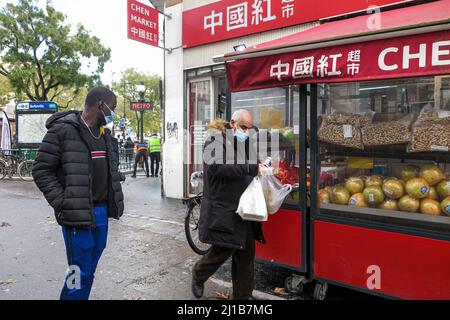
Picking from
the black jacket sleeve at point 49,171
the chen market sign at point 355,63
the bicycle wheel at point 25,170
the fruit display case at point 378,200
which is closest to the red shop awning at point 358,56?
the chen market sign at point 355,63

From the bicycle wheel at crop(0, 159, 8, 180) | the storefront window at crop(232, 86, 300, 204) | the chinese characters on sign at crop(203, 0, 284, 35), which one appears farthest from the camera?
the bicycle wheel at crop(0, 159, 8, 180)

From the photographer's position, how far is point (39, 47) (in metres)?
18.4

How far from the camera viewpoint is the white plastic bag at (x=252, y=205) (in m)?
3.14

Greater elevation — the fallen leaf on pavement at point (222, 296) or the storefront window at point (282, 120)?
the storefront window at point (282, 120)

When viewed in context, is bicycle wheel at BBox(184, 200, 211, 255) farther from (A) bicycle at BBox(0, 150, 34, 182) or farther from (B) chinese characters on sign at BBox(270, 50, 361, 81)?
(A) bicycle at BBox(0, 150, 34, 182)

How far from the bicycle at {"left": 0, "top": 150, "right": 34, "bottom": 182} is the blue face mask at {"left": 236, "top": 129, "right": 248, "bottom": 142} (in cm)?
1187

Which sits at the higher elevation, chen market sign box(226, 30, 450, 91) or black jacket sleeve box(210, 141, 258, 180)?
chen market sign box(226, 30, 450, 91)

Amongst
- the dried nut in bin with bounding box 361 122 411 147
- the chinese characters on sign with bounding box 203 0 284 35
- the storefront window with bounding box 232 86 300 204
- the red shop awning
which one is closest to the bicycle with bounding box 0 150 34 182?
the chinese characters on sign with bounding box 203 0 284 35

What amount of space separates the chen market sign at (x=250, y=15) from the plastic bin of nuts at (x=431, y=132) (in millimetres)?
2693

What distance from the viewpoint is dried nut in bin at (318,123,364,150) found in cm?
368

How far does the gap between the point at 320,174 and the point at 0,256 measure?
170 inches

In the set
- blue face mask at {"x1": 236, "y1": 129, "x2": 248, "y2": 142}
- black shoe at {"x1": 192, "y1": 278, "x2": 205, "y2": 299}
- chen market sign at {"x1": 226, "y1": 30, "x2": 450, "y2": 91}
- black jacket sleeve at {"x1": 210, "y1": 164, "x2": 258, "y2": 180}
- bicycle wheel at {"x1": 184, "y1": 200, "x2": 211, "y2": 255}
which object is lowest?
black shoe at {"x1": 192, "y1": 278, "x2": 205, "y2": 299}

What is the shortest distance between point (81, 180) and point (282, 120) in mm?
2398

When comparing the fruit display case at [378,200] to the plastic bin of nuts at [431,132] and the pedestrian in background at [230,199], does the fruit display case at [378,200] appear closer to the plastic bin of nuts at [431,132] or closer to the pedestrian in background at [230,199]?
the plastic bin of nuts at [431,132]
